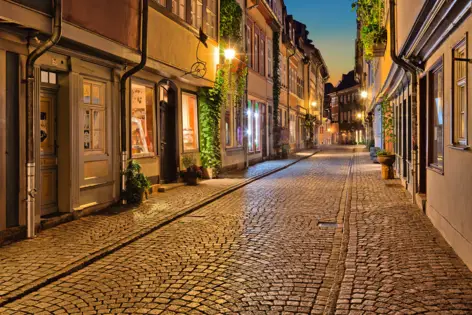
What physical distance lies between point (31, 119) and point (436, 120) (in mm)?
6700

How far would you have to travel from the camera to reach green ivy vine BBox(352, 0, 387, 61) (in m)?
16.6

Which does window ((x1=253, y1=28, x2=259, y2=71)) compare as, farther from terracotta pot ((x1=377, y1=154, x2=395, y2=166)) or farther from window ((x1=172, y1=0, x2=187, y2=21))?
window ((x1=172, y1=0, x2=187, y2=21))

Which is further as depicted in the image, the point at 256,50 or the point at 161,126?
the point at 256,50

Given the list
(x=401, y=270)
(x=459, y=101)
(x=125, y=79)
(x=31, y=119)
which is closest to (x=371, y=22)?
(x=125, y=79)

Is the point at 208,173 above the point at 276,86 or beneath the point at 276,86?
beneath

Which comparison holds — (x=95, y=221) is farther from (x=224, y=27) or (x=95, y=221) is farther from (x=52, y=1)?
(x=224, y=27)

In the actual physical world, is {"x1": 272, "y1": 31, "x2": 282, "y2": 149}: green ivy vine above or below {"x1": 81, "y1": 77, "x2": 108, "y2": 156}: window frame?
above

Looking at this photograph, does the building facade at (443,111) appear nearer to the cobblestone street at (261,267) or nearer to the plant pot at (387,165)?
the cobblestone street at (261,267)

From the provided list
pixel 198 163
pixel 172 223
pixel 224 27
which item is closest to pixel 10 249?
pixel 172 223

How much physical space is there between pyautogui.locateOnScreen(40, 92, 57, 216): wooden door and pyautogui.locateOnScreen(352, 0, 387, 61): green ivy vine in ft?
35.3

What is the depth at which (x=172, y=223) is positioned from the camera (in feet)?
31.2

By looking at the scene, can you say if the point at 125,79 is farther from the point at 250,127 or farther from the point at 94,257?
the point at 250,127

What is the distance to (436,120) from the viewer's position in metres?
9.22

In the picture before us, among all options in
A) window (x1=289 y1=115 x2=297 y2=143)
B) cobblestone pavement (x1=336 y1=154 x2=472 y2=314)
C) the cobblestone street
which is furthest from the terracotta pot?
window (x1=289 y1=115 x2=297 y2=143)
